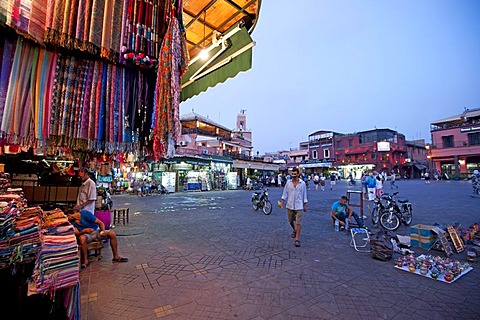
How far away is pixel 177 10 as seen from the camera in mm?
2631

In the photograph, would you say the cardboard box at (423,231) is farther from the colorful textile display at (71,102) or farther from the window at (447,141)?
the window at (447,141)

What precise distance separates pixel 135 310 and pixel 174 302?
0.46 meters

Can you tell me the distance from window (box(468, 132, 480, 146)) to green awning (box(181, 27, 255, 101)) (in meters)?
48.9

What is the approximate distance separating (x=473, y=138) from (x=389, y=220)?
43.8 metres

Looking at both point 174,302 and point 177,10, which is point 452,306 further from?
point 177,10

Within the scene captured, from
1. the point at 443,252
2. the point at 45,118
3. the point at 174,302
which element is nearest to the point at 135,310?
the point at 174,302

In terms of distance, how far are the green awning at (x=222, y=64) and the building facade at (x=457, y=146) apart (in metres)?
48.3

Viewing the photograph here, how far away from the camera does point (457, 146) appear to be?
126ft

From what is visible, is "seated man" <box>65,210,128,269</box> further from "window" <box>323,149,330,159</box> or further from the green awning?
"window" <box>323,149,330,159</box>

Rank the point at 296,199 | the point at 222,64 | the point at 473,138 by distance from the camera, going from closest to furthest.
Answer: the point at 222,64, the point at 296,199, the point at 473,138

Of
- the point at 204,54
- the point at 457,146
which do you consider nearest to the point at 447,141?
the point at 457,146

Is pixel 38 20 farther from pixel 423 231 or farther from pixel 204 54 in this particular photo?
pixel 423 231

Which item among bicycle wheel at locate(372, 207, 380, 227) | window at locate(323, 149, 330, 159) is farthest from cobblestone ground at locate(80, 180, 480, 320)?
window at locate(323, 149, 330, 159)

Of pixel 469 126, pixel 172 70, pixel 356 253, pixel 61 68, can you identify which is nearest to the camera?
pixel 61 68
